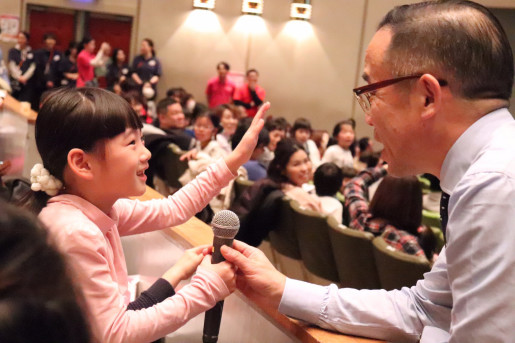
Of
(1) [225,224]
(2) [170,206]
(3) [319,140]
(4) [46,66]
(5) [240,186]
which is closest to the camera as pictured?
(1) [225,224]

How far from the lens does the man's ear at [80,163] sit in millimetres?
1703

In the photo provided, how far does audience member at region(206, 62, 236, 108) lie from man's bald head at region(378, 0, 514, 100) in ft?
40.0

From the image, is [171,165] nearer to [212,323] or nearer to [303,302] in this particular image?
[212,323]

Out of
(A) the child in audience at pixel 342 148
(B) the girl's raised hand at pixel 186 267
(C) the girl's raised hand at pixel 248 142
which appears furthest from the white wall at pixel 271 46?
(B) the girl's raised hand at pixel 186 267

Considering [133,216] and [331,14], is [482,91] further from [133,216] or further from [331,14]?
[331,14]

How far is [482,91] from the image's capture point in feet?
4.56

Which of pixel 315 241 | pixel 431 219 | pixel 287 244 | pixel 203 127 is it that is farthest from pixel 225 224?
pixel 203 127

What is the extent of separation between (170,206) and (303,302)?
63 cm

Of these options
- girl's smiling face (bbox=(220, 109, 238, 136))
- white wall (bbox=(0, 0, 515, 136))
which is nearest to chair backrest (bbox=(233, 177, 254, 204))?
girl's smiling face (bbox=(220, 109, 238, 136))

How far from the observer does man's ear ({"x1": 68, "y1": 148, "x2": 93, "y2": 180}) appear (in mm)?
1703

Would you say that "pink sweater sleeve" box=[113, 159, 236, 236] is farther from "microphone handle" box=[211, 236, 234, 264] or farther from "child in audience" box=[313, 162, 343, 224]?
"child in audience" box=[313, 162, 343, 224]

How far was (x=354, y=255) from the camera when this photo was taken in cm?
417

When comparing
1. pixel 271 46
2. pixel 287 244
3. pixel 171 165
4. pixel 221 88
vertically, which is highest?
pixel 271 46

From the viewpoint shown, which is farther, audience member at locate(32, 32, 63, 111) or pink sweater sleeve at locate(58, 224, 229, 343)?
audience member at locate(32, 32, 63, 111)
